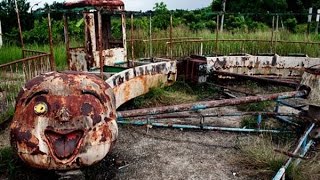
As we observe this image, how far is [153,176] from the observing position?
4.87 metres

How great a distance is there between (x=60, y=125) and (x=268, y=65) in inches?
310

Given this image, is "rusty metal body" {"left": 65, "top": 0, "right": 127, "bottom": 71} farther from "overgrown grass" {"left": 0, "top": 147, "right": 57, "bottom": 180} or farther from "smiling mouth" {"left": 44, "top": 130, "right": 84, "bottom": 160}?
"smiling mouth" {"left": 44, "top": 130, "right": 84, "bottom": 160}

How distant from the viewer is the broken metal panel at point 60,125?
3.54 meters

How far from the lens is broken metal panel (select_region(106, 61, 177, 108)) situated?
6.89 metres

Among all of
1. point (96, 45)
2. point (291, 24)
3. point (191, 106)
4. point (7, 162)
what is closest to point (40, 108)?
point (7, 162)

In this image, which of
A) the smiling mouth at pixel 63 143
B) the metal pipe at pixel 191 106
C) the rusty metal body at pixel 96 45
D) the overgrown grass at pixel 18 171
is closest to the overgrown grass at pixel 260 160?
the metal pipe at pixel 191 106

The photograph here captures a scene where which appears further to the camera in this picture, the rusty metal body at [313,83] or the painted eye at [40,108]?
the rusty metal body at [313,83]

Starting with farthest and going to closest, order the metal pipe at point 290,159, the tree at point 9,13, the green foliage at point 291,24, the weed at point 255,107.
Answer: the green foliage at point 291,24, the tree at point 9,13, the weed at point 255,107, the metal pipe at point 290,159

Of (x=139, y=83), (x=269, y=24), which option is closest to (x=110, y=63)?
(x=139, y=83)

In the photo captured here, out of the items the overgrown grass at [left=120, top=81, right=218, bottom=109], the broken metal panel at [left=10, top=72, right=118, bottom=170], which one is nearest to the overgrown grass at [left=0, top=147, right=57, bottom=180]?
the broken metal panel at [left=10, top=72, right=118, bottom=170]

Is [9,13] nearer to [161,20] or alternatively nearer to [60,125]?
[161,20]

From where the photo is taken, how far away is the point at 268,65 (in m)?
10.2

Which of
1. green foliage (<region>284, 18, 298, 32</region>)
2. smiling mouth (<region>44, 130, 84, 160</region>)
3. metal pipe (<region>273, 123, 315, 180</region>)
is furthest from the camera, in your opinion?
green foliage (<region>284, 18, 298, 32</region>)

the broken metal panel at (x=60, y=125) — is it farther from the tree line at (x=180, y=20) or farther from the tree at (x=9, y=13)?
the tree at (x=9, y=13)
